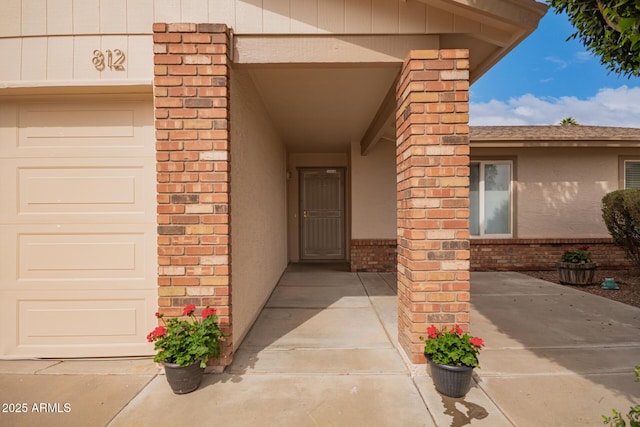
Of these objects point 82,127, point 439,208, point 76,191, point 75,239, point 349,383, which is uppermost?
point 82,127

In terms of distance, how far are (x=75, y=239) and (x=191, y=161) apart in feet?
4.42

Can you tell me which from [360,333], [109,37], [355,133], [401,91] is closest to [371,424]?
[360,333]

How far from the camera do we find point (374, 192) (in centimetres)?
658

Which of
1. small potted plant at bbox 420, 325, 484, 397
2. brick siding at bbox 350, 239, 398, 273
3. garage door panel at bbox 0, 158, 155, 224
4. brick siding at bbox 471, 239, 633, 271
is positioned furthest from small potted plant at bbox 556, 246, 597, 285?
garage door panel at bbox 0, 158, 155, 224

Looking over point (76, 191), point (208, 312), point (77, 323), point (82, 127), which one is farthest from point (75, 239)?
point (208, 312)

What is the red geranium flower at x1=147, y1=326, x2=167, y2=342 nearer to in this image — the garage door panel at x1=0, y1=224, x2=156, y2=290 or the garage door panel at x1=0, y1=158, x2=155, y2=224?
the garage door panel at x1=0, y1=224, x2=156, y2=290

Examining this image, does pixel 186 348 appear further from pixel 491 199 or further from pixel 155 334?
pixel 491 199

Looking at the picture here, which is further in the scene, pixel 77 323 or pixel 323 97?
pixel 323 97

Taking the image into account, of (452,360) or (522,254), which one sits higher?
(522,254)

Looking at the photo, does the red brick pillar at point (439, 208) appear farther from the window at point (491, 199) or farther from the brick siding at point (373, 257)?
the window at point (491, 199)

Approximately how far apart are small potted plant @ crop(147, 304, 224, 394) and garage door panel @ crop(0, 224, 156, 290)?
0.59 m

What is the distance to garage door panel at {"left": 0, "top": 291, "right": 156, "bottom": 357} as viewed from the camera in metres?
2.70

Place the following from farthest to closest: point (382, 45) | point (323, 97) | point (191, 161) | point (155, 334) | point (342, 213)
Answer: point (342, 213), point (323, 97), point (382, 45), point (191, 161), point (155, 334)

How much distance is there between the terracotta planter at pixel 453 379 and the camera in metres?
2.15
